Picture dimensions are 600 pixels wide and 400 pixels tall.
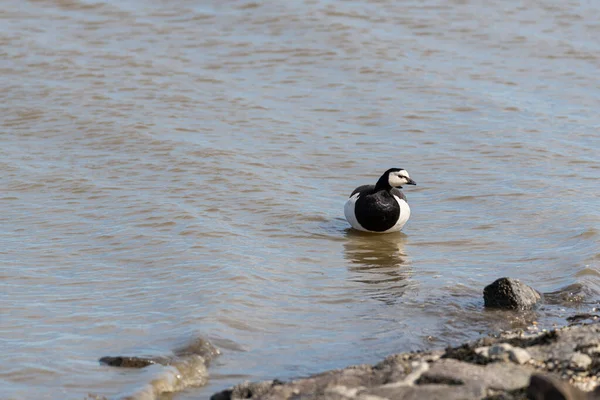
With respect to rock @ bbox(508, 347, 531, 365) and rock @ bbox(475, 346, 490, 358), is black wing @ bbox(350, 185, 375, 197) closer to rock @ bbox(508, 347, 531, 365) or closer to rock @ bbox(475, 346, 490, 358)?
rock @ bbox(475, 346, 490, 358)

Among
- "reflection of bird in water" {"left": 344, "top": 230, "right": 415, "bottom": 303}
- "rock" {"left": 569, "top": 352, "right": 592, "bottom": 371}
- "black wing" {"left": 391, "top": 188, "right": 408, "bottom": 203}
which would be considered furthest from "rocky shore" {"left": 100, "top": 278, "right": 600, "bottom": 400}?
"black wing" {"left": 391, "top": 188, "right": 408, "bottom": 203}

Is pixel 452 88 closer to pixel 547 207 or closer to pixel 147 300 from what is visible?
pixel 547 207

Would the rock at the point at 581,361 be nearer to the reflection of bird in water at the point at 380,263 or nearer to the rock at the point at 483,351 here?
the rock at the point at 483,351

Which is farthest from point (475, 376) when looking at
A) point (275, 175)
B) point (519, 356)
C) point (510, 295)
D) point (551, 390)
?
point (275, 175)

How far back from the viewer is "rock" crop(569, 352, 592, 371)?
667 cm

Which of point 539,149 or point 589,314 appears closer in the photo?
point 589,314

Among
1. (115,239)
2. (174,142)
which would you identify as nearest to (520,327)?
(115,239)

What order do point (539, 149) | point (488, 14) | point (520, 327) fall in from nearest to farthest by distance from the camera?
point (520, 327) → point (539, 149) → point (488, 14)

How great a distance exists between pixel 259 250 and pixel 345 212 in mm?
1518

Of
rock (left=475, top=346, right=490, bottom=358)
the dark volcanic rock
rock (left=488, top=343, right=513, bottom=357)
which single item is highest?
rock (left=488, top=343, right=513, bottom=357)

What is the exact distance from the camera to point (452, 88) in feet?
56.1

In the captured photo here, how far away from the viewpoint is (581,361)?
22.0 ft

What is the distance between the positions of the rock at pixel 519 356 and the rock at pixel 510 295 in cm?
208

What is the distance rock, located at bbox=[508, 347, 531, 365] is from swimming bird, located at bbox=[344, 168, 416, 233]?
498 centimetres
